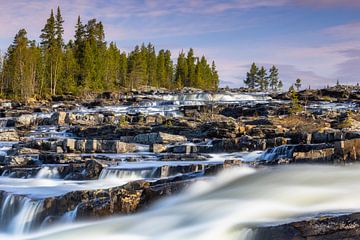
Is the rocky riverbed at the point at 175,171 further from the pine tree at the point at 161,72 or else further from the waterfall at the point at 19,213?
the pine tree at the point at 161,72

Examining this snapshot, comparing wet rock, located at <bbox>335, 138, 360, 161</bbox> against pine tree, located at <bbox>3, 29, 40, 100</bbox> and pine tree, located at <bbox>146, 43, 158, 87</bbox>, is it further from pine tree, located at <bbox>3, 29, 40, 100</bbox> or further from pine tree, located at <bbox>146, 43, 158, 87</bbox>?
pine tree, located at <bbox>146, 43, 158, 87</bbox>

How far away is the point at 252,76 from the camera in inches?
5064

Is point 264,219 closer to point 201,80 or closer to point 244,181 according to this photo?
point 244,181

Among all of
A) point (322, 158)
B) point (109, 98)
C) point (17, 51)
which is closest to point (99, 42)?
point (17, 51)

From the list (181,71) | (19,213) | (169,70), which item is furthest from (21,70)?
(19,213)

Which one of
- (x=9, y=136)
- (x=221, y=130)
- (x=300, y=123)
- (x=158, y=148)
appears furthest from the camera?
(x=9, y=136)

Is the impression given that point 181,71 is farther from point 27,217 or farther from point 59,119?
point 27,217

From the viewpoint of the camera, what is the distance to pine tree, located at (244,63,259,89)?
128 meters

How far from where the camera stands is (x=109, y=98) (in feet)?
192

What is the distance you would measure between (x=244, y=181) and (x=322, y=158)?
2.91m

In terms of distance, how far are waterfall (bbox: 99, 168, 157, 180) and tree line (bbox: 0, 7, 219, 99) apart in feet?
150

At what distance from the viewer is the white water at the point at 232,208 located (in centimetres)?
1074

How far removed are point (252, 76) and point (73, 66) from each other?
217 ft

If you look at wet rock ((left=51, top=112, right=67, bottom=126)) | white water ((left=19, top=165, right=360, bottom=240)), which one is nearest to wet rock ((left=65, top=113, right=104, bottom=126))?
wet rock ((left=51, top=112, right=67, bottom=126))
